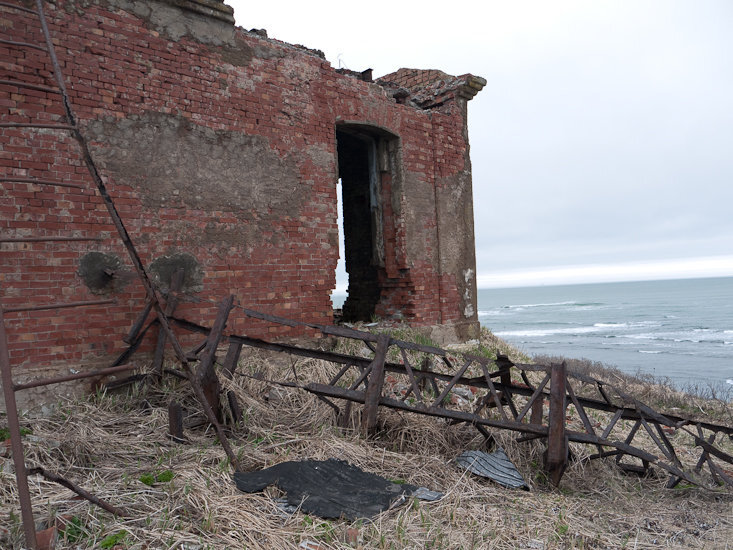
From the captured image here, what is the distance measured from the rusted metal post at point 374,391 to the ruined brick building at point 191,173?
2.33 metres

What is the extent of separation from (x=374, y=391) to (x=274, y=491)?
4.60 ft

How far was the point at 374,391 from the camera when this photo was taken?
4789 mm

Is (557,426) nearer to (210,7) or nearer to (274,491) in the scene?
(274,491)

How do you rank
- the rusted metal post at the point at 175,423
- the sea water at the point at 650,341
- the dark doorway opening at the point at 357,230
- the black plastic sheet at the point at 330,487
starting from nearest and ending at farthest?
the black plastic sheet at the point at 330,487 → the rusted metal post at the point at 175,423 → the dark doorway opening at the point at 357,230 → the sea water at the point at 650,341

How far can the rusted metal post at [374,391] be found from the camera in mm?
4770

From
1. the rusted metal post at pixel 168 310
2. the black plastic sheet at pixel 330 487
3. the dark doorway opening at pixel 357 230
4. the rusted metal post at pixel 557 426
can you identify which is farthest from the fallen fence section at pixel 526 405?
the dark doorway opening at pixel 357 230

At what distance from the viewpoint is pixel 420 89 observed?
985 cm

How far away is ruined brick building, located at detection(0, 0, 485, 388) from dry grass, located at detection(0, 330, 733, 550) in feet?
3.83

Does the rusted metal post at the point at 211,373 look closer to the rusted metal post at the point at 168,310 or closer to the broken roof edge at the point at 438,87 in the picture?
the rusted metal post at the point at 168,310

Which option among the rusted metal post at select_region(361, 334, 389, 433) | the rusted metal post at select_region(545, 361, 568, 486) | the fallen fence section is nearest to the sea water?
the fallen fence section

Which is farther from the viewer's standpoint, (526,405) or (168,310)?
(168,310)

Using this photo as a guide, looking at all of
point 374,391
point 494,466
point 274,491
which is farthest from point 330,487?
point 494,466

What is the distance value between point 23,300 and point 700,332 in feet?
118

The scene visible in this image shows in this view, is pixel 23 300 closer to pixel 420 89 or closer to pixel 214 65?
pixel 214 65
